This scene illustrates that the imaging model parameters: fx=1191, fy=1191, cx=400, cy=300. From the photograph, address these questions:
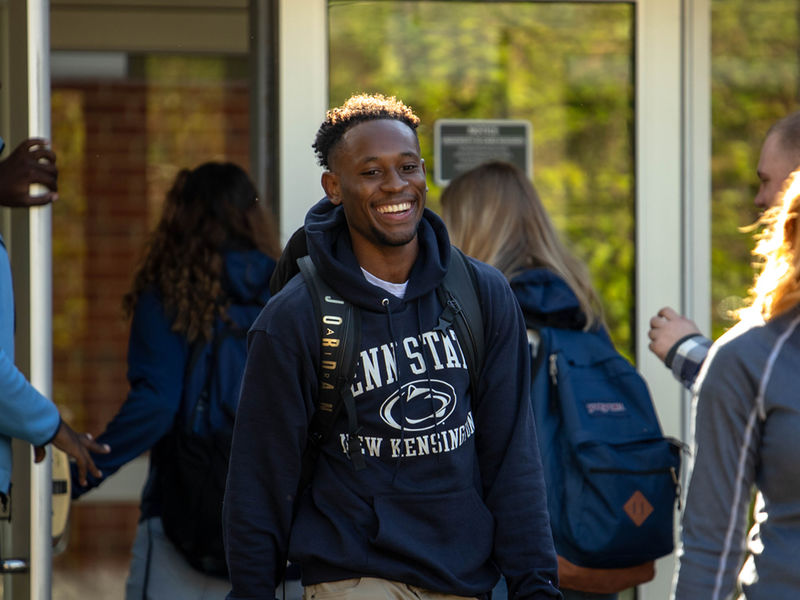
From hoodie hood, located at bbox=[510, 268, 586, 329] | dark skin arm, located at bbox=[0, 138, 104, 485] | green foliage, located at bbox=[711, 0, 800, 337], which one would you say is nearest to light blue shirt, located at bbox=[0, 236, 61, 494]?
dark skin arm, located at bbox=[0, 138, 104, 485]

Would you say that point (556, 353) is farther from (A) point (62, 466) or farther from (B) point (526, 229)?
(A) point (62, 466)

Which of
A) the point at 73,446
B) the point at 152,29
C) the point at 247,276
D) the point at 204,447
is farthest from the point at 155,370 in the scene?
the point at 152,29

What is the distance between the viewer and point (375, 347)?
2.43 meters

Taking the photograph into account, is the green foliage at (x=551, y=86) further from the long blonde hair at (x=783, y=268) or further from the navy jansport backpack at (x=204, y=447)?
the long blonde hair at (x=783, y=268)

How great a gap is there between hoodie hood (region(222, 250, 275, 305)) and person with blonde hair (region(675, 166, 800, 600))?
199 cm

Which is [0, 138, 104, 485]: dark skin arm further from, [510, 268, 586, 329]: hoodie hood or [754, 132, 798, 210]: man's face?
[754, 132, 798, 210]: man's face

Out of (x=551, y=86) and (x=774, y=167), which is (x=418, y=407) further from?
(x=551, y=86)

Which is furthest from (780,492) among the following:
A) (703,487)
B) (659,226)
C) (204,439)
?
(659,226)

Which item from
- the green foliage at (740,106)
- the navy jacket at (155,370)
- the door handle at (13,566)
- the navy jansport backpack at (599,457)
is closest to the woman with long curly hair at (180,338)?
the navy jacket at (155,370)

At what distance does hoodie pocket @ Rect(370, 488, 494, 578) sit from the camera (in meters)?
2.36

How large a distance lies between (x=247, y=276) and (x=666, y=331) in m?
1.34

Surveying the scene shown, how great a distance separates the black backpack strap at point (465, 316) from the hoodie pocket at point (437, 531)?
258 mm

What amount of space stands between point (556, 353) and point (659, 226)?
1094 millimetres

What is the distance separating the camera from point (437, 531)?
95.2 inches
